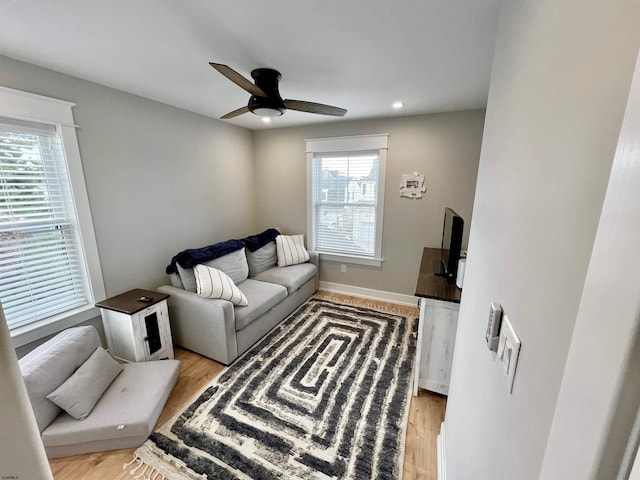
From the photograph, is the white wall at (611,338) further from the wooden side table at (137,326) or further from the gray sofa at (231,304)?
the wooden side table at (137,326)

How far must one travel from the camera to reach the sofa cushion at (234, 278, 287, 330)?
7.97 feet

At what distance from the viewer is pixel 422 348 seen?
6.45 feet

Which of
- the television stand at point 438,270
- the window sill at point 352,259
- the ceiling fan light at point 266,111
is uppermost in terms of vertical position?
the ceiling fan light at point 266,111

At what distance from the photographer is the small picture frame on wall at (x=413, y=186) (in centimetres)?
321

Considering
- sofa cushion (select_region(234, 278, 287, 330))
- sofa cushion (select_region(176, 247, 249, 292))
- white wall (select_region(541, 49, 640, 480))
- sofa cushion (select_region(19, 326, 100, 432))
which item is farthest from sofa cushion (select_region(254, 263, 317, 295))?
white wall (select_region(541, 49, 640, 480))

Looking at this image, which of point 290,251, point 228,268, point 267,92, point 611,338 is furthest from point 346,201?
point 611,338

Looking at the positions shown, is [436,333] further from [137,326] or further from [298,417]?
[137,326]

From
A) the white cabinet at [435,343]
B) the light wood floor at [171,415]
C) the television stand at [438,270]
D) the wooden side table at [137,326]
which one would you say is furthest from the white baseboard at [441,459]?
the wooden side table at [137,326]

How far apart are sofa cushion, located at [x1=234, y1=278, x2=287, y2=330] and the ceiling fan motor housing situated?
1.74 m

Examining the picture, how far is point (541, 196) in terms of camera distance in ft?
1.87

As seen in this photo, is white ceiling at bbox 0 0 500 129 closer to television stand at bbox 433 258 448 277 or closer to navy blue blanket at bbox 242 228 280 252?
television stand at bbox 433 258 448 277

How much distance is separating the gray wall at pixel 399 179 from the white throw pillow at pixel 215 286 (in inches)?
68.8

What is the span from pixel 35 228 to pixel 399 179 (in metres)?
3.48

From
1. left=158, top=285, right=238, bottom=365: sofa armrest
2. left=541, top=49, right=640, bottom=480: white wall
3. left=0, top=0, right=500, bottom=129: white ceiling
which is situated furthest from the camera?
left=158, top=285, right=238, bottom=365: sofa armrest
